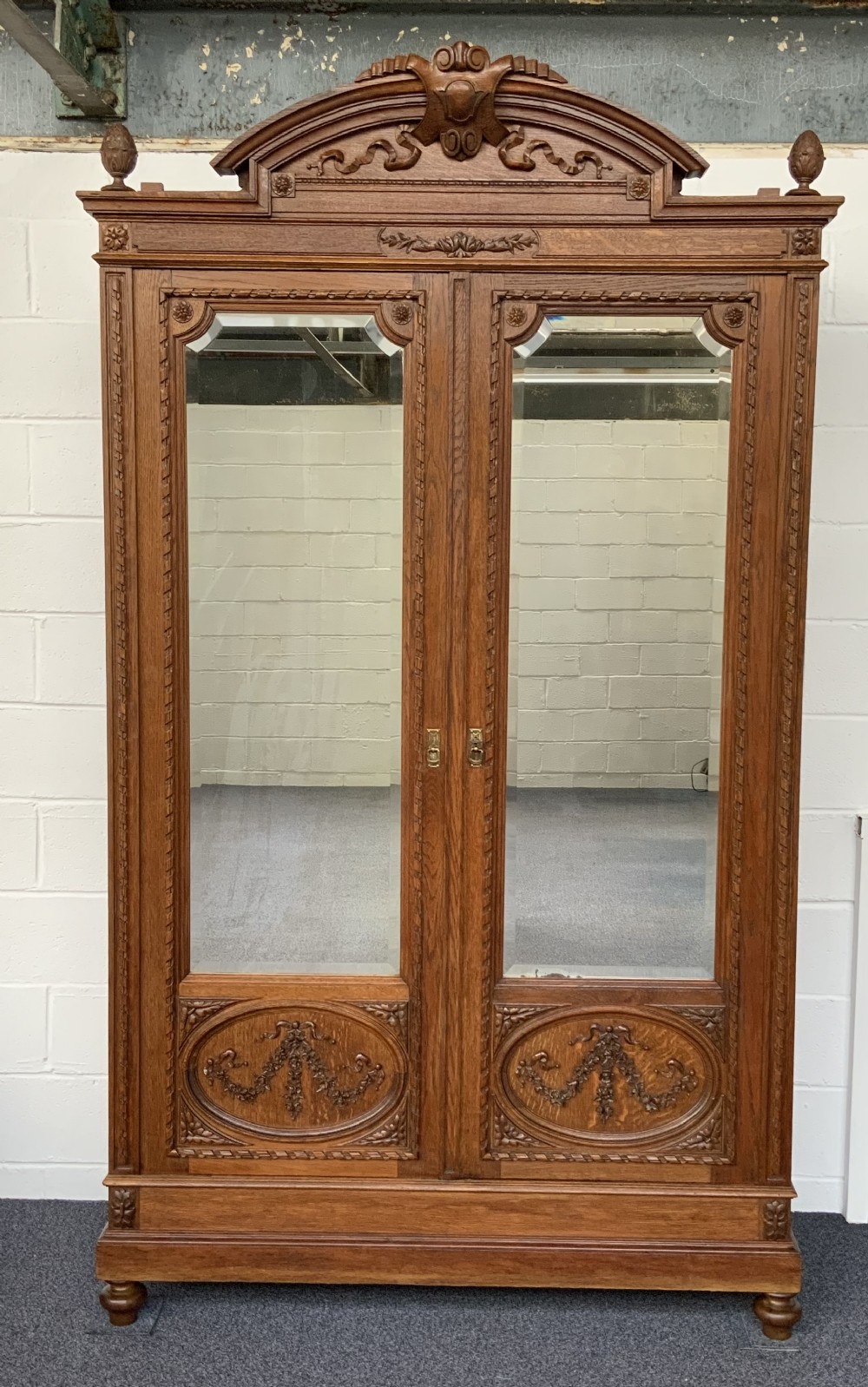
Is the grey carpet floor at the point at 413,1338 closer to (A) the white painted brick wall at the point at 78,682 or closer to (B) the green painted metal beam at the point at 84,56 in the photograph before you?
(A) the white painted brick wall at the point at 78,682

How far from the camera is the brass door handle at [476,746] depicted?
2303 mm

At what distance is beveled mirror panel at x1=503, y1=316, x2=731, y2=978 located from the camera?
7.38ft

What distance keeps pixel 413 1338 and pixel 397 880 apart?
92 cm

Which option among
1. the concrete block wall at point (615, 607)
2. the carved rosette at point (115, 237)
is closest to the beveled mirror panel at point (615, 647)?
the concrete block wall at point (615, 607)

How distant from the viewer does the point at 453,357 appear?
2232mm

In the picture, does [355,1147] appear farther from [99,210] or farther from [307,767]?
[99,210]

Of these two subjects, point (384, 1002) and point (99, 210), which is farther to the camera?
point (384, 1002)

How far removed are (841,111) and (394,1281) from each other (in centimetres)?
277

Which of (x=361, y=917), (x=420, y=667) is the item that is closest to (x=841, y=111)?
(x=420, y=667)

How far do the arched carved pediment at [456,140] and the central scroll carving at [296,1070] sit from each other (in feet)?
5.29

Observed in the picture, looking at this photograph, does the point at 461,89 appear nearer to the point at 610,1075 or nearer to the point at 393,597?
the point at 393,597

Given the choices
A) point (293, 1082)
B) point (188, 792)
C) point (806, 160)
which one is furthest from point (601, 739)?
point (806, 160)

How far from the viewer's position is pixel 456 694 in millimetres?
2301

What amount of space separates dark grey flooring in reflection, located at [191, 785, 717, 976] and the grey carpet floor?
0.74 metres
